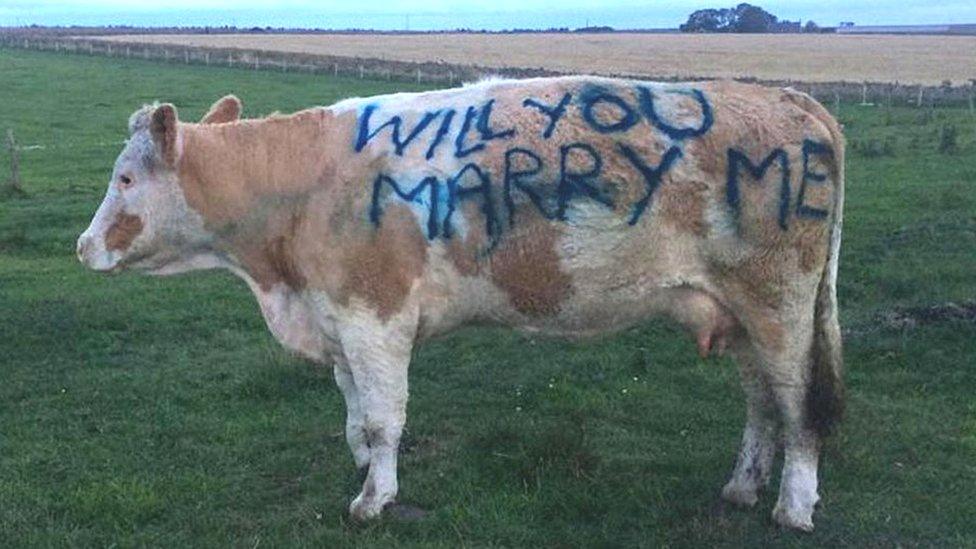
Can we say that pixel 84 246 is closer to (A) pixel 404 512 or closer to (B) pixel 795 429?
(A) pixel 404 512

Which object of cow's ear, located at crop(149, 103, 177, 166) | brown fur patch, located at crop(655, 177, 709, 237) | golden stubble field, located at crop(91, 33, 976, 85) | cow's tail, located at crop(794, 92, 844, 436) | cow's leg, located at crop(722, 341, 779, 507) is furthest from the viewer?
golden stubble field, located at crop(91, 33, 976, 85)

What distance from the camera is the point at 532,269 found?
598 cm

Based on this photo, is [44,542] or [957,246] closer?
[44,542]

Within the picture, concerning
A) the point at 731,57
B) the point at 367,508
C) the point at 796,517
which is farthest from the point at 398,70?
the point at 796,517

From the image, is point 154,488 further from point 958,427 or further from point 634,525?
point 958,427

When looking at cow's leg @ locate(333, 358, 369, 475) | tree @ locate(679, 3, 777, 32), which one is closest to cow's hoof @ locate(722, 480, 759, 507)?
cow's leg @ locate(333, 358, 369, 475)

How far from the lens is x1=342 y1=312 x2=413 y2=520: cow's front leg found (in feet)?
19.8

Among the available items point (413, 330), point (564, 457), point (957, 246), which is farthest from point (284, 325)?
point (957, 246)

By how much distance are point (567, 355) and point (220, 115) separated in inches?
144

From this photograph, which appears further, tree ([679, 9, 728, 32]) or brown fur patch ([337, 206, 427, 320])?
tree ([679, 9, 728, 32])

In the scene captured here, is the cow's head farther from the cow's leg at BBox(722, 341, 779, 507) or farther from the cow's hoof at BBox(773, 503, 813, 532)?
the cow's hoof at BBox(773, 503, 813, 532)

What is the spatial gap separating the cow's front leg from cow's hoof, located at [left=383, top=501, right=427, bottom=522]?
4 centimetres

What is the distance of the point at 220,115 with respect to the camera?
6781mm

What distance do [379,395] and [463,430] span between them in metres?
1.59
